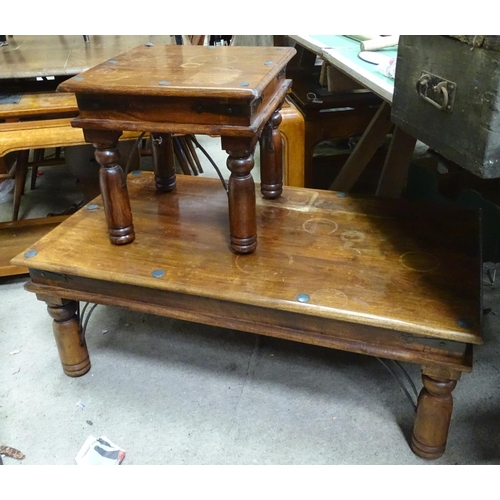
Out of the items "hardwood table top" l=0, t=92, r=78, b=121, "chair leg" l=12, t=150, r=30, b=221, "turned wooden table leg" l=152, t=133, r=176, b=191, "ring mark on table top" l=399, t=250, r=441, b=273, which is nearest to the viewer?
"ring mark on table top" l=399, t=250, r=441, b=273

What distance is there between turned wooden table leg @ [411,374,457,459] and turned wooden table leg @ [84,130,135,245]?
0.78m

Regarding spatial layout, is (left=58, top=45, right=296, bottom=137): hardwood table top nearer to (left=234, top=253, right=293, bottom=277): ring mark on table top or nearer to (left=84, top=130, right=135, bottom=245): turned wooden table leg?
(left=84, top=130, right=135, bottom=245): turned wooden table leg

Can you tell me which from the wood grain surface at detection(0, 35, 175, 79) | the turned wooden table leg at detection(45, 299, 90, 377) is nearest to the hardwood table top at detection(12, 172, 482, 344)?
the turned wooden table leg at detection(45, 299, 90, 377)

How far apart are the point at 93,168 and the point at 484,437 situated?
1.77m

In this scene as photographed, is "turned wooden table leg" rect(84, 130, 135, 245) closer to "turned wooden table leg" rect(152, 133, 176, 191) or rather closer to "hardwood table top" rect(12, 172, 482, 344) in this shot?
"hardwood table top" rect(12, 172, 482, 344)

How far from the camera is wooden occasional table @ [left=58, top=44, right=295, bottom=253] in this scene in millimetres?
1080

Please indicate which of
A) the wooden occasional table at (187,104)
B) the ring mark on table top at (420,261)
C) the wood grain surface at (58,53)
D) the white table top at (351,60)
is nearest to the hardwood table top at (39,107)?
the wood grain surface at (58,53)

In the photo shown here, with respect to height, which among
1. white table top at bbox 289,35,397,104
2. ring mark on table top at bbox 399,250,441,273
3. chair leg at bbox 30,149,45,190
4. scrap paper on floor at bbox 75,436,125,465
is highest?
white table top at bbox 289,35,397,104

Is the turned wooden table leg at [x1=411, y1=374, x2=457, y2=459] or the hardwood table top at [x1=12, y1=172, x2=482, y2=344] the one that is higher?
the hardwood table top at [x1=12, y1=172, x2=482, y2=344]

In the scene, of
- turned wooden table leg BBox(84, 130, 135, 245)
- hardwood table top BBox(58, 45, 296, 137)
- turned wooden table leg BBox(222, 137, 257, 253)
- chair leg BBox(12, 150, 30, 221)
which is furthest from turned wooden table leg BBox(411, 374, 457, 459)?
chair leg BBox(12, 150, 30, 221)

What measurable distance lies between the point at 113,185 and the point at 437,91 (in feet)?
2.45

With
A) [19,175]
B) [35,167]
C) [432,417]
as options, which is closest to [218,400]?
[432,417]

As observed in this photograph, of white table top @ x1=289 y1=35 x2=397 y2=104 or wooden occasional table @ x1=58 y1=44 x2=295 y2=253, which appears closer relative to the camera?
wooden occasional table @ x1=58 y1=44 x2=295 y2=253

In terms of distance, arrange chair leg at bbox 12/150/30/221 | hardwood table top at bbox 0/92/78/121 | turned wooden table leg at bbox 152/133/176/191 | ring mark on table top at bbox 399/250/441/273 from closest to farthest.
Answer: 1. ring mark on table top at bbox 399/250/441/273
2. turned wooden table leg at bbox 152/133/176/191
3. hardwood table top at bbox 0/92/78/121
4. chair leg at bbox 12/150/30/221
